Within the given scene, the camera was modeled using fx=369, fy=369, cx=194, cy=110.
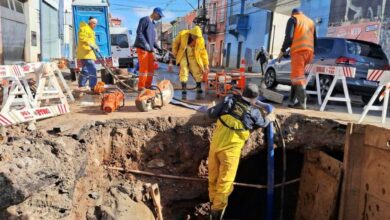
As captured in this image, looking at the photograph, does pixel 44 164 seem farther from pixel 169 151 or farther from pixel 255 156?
pixel 255 156

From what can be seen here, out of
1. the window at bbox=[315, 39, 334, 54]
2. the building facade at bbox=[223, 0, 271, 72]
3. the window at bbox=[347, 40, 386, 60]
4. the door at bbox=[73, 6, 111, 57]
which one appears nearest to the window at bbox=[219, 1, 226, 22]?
the building facade at bbox=[223, 0, 271, 72]

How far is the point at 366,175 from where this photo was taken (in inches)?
215

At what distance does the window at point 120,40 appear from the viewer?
18700 millimetres

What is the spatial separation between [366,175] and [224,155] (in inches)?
87.2

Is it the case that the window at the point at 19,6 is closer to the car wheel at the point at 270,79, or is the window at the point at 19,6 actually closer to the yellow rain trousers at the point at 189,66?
the car wheel at the point at 270,79

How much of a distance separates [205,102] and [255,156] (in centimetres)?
157

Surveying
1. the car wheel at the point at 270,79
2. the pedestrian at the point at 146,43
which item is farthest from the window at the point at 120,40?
the pedestrian at the point at 146,43

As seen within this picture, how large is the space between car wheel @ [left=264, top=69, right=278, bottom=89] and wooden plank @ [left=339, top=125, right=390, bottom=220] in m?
5.81

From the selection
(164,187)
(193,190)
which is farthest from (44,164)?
(193,190)

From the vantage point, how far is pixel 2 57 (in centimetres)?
1450

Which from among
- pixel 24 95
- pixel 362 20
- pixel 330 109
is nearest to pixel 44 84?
pixel 24 95

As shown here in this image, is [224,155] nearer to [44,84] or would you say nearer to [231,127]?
[231,127]

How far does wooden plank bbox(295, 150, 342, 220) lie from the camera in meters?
5.76

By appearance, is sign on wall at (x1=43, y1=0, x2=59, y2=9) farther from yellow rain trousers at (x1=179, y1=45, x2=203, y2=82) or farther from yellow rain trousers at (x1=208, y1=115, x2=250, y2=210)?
yellow rain trousers at (x1=208, y1=115, x2=250, y2=210)
